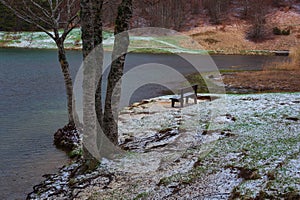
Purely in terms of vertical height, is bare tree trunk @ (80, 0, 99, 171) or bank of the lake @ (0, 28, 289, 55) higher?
bank of the lake @ (0, 28, 289, 55)

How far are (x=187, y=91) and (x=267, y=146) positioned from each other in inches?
296

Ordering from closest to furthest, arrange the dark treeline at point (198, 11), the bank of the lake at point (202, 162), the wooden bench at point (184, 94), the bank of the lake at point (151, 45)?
the bank of the lake at point (202, 162) < the wooden bench at point (184, 94) < the bank of the lake at point (151, 45) < the dark treeline at point (198, 11)

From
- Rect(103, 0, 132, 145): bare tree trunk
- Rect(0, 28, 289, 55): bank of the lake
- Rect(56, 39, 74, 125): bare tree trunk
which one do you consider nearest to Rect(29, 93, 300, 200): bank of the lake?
Rect(103, 0, 132, 145): bare tree trunk

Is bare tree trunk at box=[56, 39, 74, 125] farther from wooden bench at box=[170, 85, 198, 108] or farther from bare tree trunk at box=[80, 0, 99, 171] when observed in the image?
wooden bench at box=[170, 85, 198, 108]

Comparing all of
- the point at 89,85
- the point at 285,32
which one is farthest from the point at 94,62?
the point at 285,32

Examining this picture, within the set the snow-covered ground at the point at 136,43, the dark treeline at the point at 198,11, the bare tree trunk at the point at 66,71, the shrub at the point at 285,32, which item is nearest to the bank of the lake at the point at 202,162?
the bare tree trunk at the point at 66,71

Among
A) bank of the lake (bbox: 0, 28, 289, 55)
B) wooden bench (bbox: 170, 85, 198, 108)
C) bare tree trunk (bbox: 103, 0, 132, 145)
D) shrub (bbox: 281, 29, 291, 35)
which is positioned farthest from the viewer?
shrub (bbox: 281, 29, 291, 35)

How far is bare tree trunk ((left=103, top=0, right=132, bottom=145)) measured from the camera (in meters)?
8.21

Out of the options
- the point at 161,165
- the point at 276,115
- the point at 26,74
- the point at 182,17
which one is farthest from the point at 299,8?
the point at 161,165

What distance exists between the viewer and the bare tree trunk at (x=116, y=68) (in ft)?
26.9

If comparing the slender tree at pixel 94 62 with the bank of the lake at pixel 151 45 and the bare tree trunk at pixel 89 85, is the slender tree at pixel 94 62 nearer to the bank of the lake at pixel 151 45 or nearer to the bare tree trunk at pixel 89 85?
the bare tree trunk at pixel 89 85

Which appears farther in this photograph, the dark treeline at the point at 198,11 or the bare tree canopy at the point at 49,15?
the dark treeline at the point at 198,11

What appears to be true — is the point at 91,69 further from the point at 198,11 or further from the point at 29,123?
the point at 198,11

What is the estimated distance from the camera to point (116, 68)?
848cm
